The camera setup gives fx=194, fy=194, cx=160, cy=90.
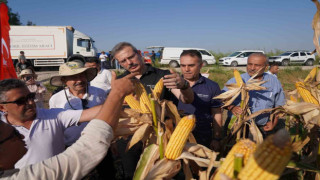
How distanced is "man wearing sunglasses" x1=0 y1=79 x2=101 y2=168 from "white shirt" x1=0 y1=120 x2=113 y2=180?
771 millimetres

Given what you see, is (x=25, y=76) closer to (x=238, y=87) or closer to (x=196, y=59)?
(x=196, y=59)

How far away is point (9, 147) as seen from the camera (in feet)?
3.31

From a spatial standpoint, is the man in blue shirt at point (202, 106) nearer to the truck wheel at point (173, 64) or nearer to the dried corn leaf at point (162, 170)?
the dried corn leaf at point (162, 170)

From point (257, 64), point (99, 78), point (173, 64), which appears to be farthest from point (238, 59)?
point (257, 64)

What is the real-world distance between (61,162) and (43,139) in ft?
2.90

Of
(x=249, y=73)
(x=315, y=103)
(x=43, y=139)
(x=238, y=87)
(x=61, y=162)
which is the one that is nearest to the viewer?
(x=61, y=162)

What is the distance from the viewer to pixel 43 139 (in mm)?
1668

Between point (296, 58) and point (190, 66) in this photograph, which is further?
point (296, 58)

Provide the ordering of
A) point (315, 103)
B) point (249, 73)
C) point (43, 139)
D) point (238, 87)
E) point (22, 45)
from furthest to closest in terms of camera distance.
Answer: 1. point (22, 45)
2. point (249, 73)
3. point (238, 87)
4. point (43, 139)
5. point (315, 103)

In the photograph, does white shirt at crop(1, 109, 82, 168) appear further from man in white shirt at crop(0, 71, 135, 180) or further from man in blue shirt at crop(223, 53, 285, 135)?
man in blue shirt at crop(223, 53, 285, 135)

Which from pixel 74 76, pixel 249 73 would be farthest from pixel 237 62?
pixel 74 76

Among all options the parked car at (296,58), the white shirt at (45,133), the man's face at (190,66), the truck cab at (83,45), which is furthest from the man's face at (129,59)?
the parked car at (296,58)

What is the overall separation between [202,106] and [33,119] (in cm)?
178

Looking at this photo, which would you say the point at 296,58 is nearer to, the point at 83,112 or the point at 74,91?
the point at 74,91
